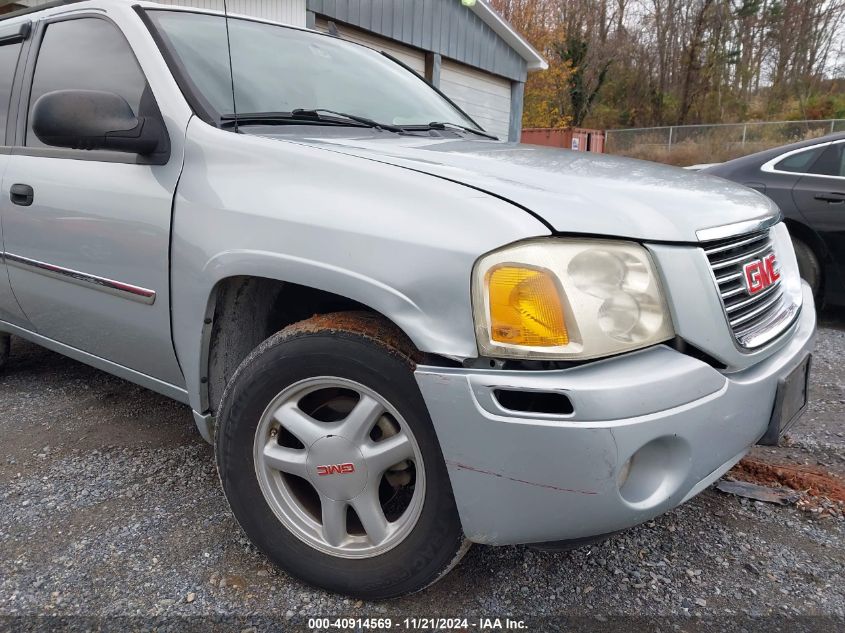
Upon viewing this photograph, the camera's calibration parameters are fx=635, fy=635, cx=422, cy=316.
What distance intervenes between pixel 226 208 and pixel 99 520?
1.15 m

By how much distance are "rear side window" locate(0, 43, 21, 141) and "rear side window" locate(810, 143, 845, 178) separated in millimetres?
4928

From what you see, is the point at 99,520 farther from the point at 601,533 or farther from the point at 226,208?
the point at 601,533

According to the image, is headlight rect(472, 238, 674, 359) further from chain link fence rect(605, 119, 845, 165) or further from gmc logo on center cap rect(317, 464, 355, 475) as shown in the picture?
chain link fence rect(605, 119, 845, 165)

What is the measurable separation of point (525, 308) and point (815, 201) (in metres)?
4.04

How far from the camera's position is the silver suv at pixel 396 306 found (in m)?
1.36

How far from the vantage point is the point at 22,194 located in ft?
8.08

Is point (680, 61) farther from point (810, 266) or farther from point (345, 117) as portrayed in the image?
point (345, 117)

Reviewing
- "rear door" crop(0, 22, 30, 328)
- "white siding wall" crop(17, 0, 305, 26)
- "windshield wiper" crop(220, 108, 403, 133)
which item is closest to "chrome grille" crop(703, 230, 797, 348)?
"windshield wiper" crop(220, 108, 403, 133)

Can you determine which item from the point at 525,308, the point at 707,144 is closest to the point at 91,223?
the point at 525,308

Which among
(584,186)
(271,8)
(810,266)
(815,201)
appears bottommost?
(810,266)

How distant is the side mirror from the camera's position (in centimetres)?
189

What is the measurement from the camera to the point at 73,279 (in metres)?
2.28

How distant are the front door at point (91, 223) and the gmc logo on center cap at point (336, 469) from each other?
0.70m

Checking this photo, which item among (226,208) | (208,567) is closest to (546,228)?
(226,208)
